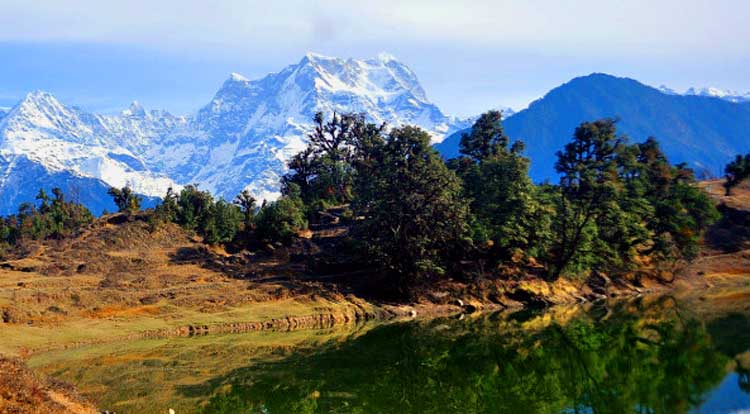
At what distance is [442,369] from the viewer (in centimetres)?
4200

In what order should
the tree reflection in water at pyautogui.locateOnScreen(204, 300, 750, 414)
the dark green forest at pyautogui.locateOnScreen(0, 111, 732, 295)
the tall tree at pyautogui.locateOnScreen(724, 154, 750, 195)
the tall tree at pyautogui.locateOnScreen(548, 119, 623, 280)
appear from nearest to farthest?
1. the tree reflection in water at pyautogui.locateOnScreen(204, 300, 750, 414)
2. the dark green forest at pyautogui.locateOnScreen(0, 111, 732, 295)
3. the tall tree at pyautogui.locateOnScreen(548, 119, 623, 280)
4. the tall tree at pyautogui.locateOnScreen(724, 154, 750, 195)

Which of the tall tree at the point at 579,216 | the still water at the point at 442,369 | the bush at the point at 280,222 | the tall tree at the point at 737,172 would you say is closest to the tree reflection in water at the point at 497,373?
the still water at the point at 442,369

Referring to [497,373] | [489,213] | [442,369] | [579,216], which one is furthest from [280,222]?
[497,373]

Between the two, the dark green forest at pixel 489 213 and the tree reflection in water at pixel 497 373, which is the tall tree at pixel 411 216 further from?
the tree reflection in water at pixel 497 373

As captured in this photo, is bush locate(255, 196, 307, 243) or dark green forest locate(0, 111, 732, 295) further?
bush locate(255, 196, 307, 243)

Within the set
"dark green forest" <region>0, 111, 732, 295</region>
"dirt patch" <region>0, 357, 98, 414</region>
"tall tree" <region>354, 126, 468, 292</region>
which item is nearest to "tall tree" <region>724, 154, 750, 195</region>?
"dark green forest" <region>0, 111, 732, 295</region>

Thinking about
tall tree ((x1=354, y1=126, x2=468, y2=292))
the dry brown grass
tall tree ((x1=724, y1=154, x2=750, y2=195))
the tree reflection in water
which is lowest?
the tree reflection in water

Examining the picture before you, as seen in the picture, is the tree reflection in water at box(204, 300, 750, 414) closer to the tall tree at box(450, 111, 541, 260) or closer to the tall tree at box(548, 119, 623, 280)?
the tall tree at box(450, 111, 541, 260)

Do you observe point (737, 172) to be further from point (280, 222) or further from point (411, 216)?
point (280, 222)

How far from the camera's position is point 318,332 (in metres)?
60.5

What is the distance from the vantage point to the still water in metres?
33.1

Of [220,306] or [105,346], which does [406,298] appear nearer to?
[220,306]

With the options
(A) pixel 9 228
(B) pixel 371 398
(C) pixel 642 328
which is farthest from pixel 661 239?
(A) pixel 9 228

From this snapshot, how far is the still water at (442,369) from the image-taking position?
33094 mm
